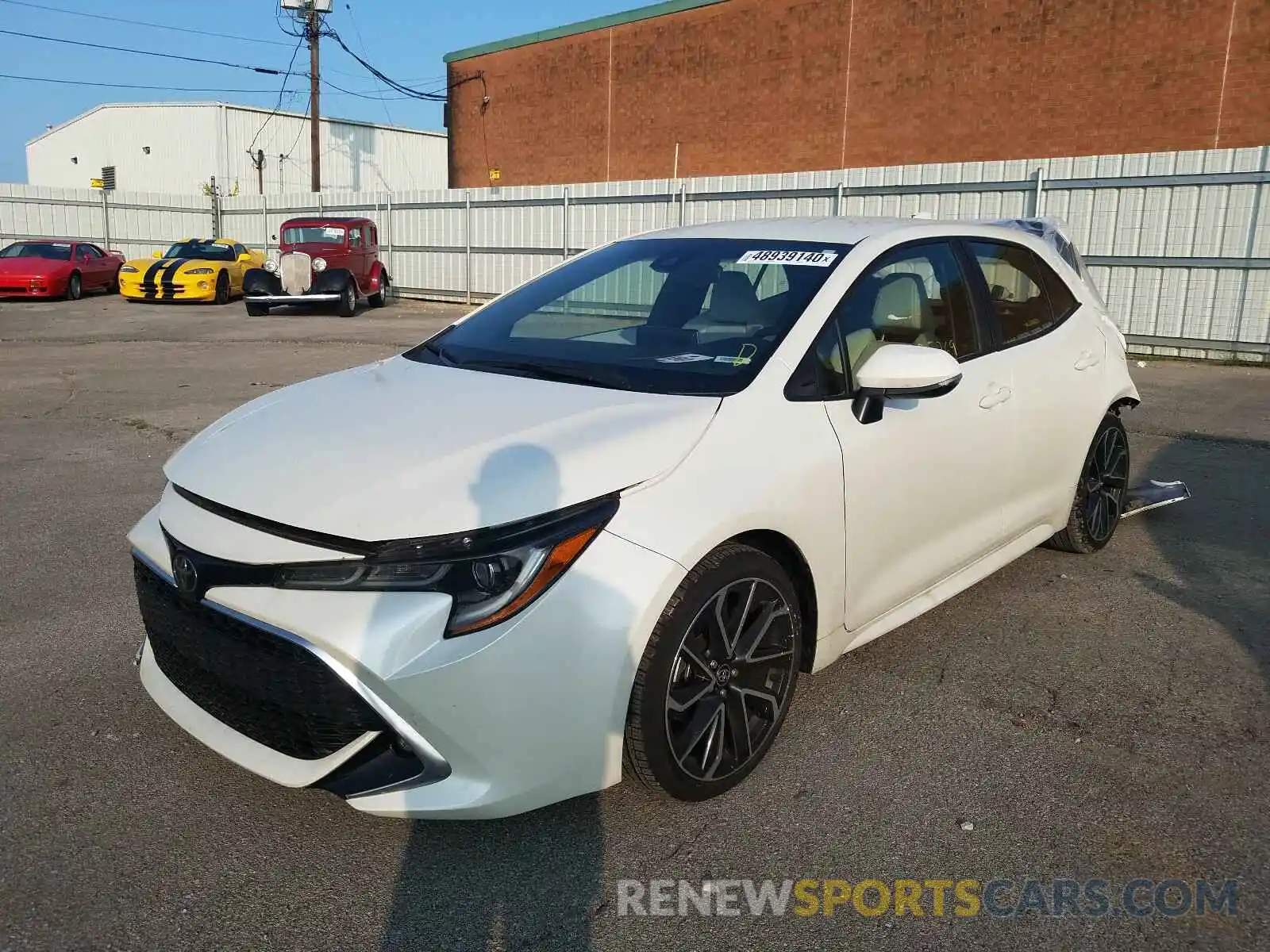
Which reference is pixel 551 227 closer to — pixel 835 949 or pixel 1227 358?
pixel 1227 358

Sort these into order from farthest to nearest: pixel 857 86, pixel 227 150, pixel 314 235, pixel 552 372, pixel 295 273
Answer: pixel 227 150 → pixel 857 86 → pixel 314 235 → pixel 295 273 → pixel 552 372

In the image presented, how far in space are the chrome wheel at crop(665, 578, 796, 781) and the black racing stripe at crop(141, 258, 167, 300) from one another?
21.7 m

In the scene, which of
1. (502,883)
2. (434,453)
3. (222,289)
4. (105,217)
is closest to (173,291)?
(222,289)

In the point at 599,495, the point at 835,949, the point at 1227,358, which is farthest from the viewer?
the point at 1227,358

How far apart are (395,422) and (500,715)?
95 centimetres

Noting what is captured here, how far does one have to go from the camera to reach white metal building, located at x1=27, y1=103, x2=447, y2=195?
42.1m

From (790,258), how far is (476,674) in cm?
200

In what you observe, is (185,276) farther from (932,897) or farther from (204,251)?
(932,897)

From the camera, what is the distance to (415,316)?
64.8 feet

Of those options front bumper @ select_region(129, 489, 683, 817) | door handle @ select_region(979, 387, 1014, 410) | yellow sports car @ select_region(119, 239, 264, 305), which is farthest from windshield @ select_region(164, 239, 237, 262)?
front bumper @ select_region(129, 489, 683, 817)

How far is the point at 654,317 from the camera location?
375cm

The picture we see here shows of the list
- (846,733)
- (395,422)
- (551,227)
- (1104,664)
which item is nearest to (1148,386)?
(1104,664)

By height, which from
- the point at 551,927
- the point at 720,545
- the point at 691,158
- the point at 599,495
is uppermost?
the point at 691,158

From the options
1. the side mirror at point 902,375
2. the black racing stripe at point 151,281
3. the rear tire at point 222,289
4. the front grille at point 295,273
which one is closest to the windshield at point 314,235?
the front grille at point 295,273
